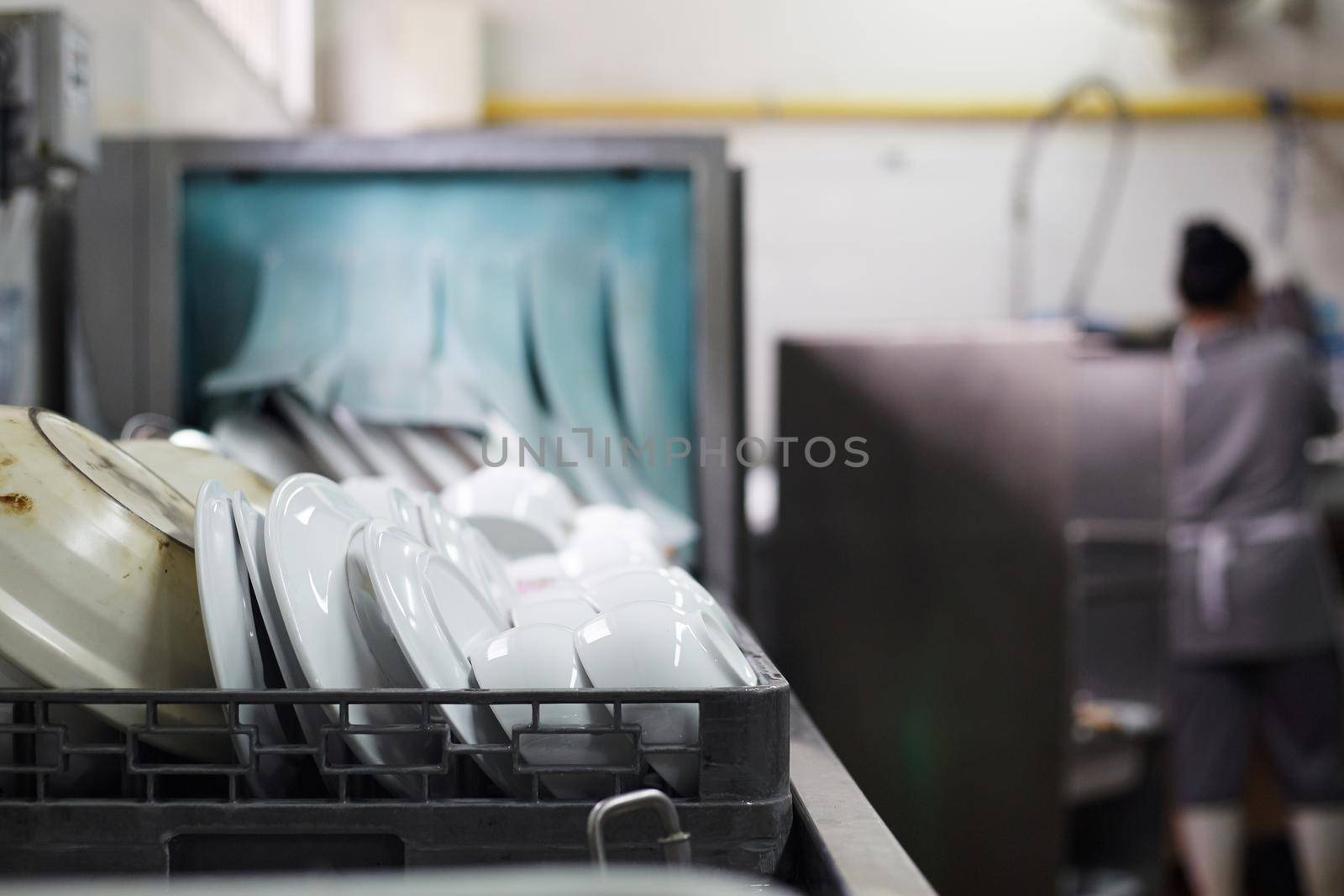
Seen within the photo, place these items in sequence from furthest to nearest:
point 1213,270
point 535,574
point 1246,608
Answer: point 1213,270, point 1246,608, point 535,574

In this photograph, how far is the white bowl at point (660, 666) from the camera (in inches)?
22.6

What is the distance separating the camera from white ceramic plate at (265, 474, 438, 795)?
579mm

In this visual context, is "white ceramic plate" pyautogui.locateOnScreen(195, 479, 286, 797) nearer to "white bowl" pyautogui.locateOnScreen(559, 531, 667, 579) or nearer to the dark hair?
"white bowl" pyautogui.locateOnScreen(559, 531, 667, 579)

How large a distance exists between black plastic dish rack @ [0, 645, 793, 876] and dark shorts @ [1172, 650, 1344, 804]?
2447mm

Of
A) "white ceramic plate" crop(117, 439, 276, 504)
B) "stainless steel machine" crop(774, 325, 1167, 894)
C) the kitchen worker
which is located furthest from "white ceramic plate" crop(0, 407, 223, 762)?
the kitchen worker

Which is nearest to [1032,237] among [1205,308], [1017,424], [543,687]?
[1205,308]

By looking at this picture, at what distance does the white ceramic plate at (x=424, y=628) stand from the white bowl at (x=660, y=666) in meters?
0.06

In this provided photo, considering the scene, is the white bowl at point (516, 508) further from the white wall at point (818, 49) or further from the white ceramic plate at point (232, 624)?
the white wall at point (818, 49)

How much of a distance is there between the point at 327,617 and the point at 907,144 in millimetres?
3888

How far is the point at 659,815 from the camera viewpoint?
0.53 meters

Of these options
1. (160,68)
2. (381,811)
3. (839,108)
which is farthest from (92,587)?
(839,108)

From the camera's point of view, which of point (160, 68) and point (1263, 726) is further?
point (1263, 726)

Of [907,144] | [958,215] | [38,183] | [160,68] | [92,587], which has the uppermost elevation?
[907,144]

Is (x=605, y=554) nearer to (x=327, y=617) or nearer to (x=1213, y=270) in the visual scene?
(x=327, y=617)
